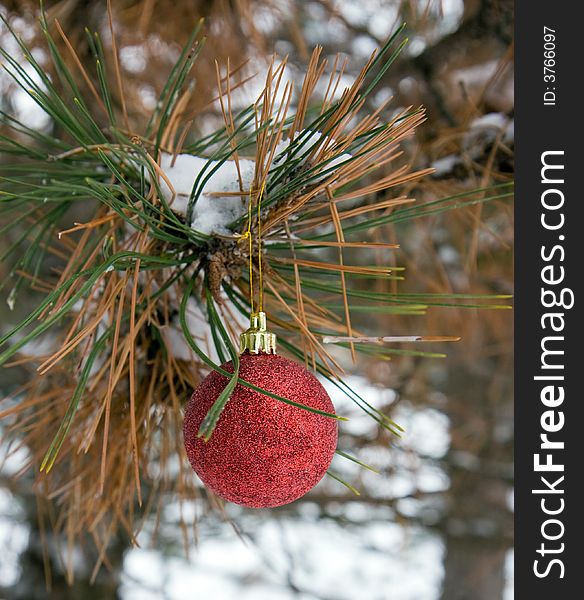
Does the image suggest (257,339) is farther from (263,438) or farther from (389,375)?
(389,375)

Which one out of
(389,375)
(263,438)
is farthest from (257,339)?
(389,375)

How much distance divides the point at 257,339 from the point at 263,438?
0.19 ft

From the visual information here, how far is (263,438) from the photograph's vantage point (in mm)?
281

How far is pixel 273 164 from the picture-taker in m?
0.35

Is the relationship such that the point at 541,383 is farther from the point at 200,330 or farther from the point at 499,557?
the point at 499,557

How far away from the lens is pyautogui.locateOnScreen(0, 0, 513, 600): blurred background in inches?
24.8

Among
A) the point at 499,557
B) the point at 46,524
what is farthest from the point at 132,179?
the point at 499,557

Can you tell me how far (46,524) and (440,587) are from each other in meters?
0.92

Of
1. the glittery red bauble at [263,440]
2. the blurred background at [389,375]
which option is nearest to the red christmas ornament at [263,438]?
the glittery red bauble at [263,440]

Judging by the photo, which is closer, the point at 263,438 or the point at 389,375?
the point at 263,438

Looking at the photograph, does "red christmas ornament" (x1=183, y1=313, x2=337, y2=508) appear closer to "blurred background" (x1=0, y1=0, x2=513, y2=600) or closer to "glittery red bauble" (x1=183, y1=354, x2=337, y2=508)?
"glittery red bauble" (x1=183, y1=354, x2=337, y2=508)

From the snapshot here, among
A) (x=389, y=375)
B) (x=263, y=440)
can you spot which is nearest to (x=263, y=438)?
(x=263, y=440)

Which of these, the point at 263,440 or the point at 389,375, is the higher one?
the point at 389,375

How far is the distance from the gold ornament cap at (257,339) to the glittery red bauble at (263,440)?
2 centimetres
